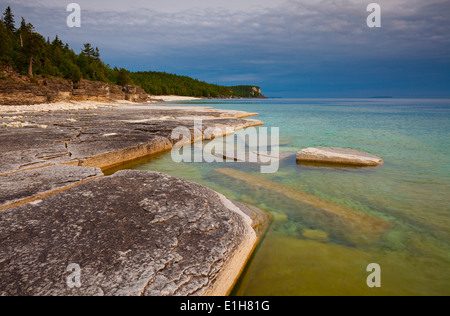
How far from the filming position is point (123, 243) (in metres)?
2.53

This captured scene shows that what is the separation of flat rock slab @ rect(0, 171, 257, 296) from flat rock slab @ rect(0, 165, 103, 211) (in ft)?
1.00

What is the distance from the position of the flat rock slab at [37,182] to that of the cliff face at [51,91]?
103 feet

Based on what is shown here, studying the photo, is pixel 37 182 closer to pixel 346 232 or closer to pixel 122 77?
pixel 346 232

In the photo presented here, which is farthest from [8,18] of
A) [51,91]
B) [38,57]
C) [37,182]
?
[37,182]

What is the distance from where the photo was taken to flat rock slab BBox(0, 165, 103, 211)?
3.35 meters

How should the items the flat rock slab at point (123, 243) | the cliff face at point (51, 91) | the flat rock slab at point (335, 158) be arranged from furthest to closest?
the cliff face at point (51, 91) < the flat rock slab at point (335, 158) < the flat rock slab at point (123, 243)

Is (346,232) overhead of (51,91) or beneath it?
beneath

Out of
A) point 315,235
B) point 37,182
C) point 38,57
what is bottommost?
point 315,235

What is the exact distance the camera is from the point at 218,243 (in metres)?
2.76

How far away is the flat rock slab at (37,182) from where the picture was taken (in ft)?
11.0

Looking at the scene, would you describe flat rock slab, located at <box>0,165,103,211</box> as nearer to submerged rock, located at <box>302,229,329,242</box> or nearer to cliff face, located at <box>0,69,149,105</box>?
submerged rock, located at <box>302,229,329,242</box>

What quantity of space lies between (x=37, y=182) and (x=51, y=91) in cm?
3737

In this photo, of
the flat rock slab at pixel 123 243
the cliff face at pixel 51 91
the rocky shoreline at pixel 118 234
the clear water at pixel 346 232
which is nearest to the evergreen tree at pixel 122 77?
the cliff face at pixel 51 91

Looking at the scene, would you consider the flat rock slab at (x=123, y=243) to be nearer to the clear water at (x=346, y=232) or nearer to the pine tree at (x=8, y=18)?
the clear water at (x=346, y=232)
